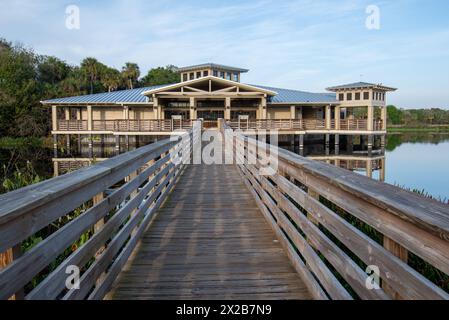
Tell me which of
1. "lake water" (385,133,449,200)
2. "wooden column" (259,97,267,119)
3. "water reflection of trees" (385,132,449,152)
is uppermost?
"wooden column" (259,97,267,119)

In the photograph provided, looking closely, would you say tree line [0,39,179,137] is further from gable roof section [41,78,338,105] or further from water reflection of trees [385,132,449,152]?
water reflection of trees [385,132,449,152]

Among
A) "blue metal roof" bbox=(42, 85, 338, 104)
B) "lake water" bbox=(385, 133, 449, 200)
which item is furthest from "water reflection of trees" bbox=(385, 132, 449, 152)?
"blue metal roof" bbox=(42, 85, 338, 104)

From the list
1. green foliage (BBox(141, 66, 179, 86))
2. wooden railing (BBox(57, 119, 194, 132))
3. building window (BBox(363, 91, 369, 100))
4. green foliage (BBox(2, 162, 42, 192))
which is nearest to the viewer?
green foliage (BBox(2, 162, 42, 192))

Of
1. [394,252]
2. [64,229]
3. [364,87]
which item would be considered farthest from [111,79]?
[394,252]

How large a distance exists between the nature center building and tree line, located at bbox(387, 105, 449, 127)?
57.9 meters

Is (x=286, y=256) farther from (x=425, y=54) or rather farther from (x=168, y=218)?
(x=425, y=54)

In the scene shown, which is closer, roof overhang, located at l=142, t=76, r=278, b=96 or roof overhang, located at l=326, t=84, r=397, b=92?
roof overhang, located at l=142, t=76, r=278, b=96

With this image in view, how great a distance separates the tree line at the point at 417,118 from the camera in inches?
3438

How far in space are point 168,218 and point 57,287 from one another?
3.46 m

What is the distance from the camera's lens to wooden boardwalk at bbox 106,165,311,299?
125 inches

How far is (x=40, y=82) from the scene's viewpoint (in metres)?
52.1

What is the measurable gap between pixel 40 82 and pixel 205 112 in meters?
30.0

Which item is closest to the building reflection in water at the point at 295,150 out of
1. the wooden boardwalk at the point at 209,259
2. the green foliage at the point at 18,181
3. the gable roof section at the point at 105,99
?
the gable roof section at the point at 105,99

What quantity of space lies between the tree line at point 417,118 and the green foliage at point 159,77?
51332 mm
